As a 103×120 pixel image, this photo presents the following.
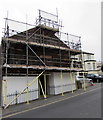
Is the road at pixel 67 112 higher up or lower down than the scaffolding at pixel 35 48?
lower down

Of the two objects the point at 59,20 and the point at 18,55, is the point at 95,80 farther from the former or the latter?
the point at 18,55

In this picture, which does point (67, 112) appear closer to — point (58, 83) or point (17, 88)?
point (17, 88)

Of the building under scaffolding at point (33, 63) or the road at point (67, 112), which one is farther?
the building under scaffolding at point (33, 63)

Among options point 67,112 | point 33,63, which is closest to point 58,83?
point 33,63

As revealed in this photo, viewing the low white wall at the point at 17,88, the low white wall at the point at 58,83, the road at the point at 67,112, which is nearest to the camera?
the road at the point at 67,112

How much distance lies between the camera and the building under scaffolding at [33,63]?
1181 centimetres

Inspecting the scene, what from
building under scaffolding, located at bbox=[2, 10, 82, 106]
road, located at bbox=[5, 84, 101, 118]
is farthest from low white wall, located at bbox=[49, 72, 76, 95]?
road, located at bbox=[5, 84, 101, 118]

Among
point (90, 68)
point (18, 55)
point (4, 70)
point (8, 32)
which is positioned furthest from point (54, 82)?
point (90, 68)

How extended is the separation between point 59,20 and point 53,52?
407cm

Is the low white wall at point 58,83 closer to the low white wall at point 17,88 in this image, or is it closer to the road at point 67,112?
the low white wall at point 17,88

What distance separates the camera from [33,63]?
1453 cm

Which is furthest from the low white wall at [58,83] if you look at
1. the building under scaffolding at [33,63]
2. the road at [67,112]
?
the road at [67,112]

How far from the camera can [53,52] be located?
17.5 metres

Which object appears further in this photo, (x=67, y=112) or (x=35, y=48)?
(x=35, y=48)
